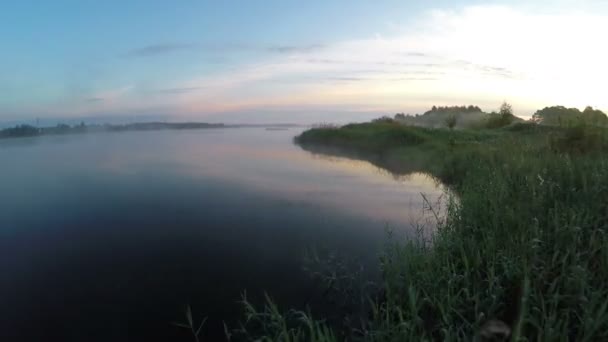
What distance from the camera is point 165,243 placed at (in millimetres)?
8492

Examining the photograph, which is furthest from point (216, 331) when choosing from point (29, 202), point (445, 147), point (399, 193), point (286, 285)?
point (445, 147)

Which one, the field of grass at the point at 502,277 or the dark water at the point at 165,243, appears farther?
the dark water at the point at 165,243

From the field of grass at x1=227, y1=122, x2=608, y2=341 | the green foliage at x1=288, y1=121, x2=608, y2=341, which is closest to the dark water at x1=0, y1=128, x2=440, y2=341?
the field of grass at x1=227, y1=122, x2=608, y2=341

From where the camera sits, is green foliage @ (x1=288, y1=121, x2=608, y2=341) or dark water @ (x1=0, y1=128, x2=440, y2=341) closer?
green foliage @ (x1=288, y1=121, x2=608, y2=341)

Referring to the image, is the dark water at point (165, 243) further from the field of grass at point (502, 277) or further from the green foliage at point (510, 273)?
the green foliage at point (510, 273)

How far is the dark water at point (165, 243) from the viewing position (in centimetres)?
541

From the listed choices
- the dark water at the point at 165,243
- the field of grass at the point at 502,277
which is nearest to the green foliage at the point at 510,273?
the field of grass at the point at 502,277

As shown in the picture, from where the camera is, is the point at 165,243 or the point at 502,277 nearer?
the point at 502,277

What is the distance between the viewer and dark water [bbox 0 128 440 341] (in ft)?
17.7

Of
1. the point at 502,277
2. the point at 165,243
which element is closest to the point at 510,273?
the point at 502,277

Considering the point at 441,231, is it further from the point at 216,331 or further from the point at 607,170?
the point at 216,331

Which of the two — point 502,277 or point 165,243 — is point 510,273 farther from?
point 165,243

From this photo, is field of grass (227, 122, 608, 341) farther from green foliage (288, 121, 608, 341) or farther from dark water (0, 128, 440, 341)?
dark water (0, 128, 440, 341)

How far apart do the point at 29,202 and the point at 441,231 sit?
603 inches
